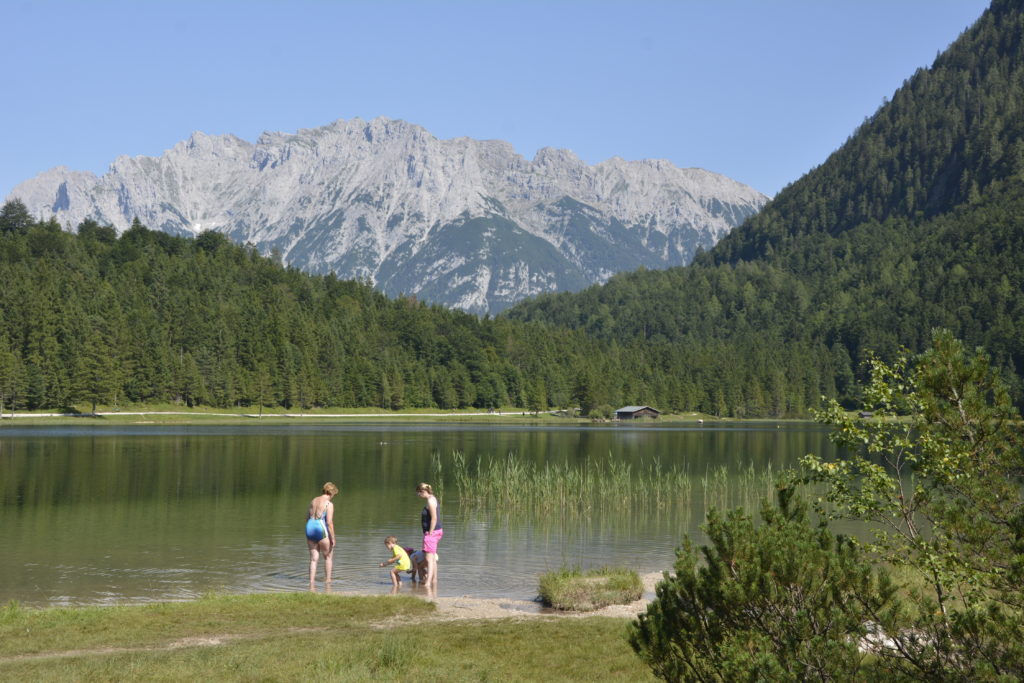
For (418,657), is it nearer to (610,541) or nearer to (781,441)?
(610,541)

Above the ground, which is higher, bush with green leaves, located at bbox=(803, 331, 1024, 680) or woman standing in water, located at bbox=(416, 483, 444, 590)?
bush with green leaves, located at bbox=(803, 331, 1024, 680)

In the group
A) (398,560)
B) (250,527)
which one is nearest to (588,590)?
(398,560)

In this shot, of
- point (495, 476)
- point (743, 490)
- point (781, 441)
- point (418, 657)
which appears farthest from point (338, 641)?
point (781, 441)

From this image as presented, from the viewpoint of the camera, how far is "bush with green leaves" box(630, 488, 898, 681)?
11430mm

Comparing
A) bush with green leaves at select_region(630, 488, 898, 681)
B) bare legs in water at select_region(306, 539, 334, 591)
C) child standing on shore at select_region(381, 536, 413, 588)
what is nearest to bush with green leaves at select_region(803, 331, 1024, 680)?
bush with green leaves at select_region(630, 488, 898, 681)

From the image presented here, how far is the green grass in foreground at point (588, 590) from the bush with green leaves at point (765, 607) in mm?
14836

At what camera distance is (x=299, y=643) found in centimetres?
2205

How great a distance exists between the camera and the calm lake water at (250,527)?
34250 mm

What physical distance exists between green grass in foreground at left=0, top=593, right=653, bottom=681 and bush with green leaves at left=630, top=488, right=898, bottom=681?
6.59 m

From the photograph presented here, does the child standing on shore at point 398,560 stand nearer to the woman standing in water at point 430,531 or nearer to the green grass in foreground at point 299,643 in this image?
the woman standing in water at point 430,531

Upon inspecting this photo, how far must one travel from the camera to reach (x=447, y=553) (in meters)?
41.0

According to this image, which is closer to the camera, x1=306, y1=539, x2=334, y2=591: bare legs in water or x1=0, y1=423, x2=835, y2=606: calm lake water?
x1=306, y1=539, x2=334, y2=591: bare legs in water

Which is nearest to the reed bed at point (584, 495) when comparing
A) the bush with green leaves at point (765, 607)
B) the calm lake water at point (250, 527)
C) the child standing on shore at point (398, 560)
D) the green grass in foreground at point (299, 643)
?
the calm lake water at point (250, 527)

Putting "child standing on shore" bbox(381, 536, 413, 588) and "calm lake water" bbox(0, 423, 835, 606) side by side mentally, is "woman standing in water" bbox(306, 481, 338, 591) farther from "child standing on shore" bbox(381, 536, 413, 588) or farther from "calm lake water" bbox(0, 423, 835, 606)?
"child standing on shore" bbox(381, 536, 413, 588)
